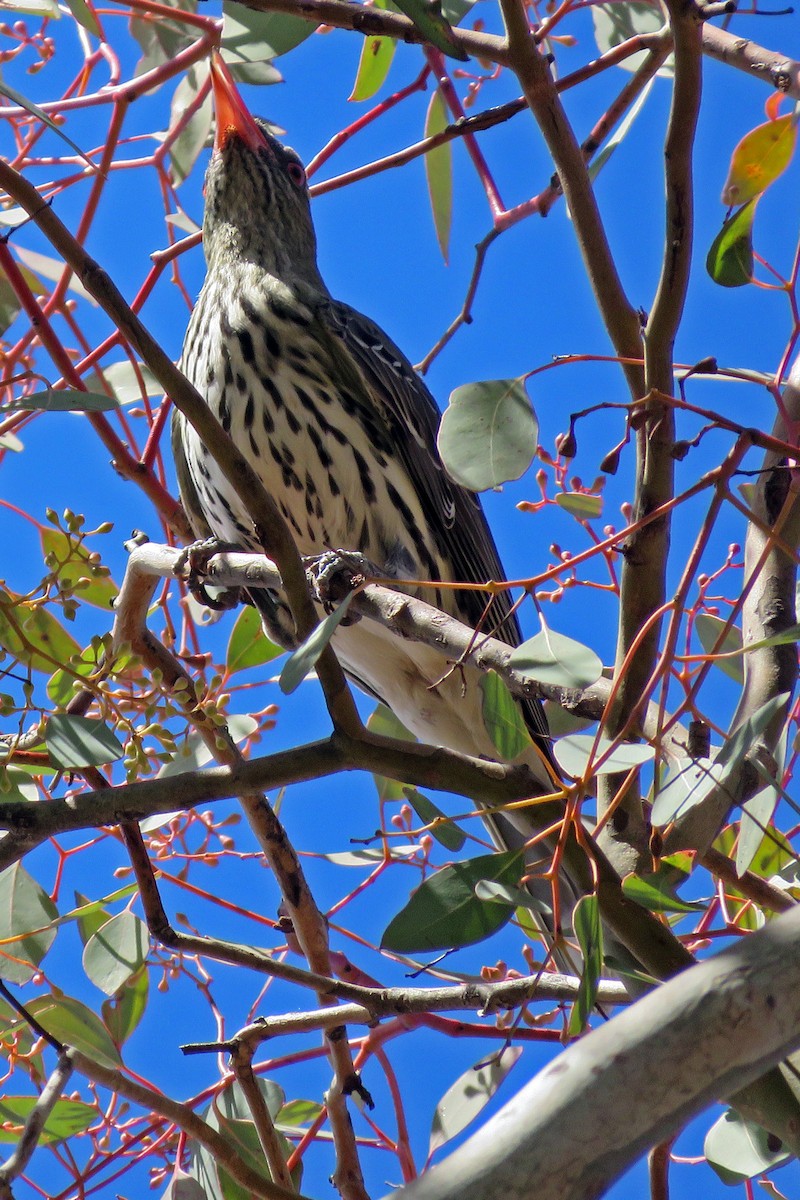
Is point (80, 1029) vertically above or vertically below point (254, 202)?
below

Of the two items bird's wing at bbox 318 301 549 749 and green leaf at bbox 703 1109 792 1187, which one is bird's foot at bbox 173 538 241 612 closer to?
bird's wing at bbox 318 301 549 749

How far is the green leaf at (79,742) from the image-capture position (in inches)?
55.1

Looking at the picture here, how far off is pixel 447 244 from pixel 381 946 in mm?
1566

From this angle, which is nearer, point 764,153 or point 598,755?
point 764,153

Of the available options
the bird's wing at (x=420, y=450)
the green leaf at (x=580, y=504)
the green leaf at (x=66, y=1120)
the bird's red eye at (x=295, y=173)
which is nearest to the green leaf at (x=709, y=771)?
the green leaf at (x=580, y=504)

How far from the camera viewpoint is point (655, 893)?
1249 mm

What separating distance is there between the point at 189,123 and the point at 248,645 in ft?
3.75

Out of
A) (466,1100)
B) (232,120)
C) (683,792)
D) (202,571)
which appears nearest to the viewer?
(683,792)

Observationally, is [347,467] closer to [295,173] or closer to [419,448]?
[419,448]

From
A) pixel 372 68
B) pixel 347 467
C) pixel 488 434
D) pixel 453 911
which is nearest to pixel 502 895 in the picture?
pixel 453 911

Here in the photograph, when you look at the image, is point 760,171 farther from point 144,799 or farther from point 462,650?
point 144,799

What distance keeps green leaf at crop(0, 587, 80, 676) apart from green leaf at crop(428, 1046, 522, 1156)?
0.75m

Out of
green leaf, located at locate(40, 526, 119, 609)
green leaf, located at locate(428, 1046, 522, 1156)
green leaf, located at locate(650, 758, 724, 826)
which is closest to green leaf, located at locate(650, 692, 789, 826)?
green leaf, located at locate(650, 758, 724, 826)

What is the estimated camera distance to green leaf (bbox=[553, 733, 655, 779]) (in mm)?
1283
